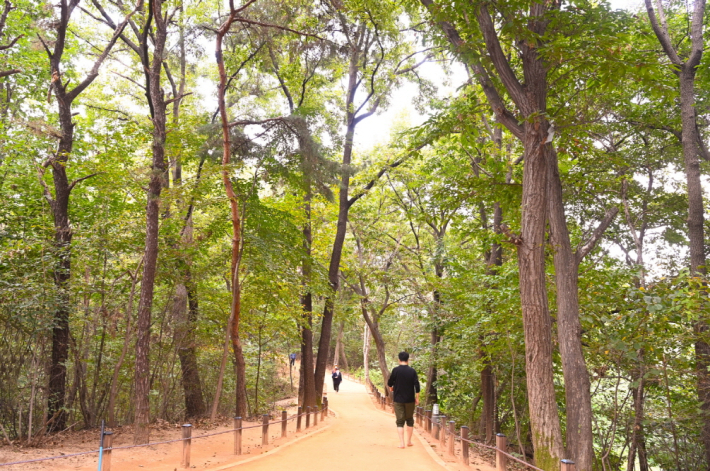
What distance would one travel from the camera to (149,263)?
956cm

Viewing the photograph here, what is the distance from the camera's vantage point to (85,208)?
12.7m

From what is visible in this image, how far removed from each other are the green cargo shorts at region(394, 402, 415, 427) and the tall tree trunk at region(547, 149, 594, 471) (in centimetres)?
266

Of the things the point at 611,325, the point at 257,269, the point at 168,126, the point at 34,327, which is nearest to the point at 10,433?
the point at 34,327

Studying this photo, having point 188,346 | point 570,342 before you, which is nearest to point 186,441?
point 188,346

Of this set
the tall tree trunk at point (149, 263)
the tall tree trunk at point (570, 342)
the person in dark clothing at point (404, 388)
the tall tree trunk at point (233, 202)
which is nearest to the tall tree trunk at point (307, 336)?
the tall tree trunk at point (233, 202)

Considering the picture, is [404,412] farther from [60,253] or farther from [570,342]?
[60,253]

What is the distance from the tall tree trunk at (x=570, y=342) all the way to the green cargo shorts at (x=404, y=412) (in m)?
2.66

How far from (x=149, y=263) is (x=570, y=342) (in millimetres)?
8242

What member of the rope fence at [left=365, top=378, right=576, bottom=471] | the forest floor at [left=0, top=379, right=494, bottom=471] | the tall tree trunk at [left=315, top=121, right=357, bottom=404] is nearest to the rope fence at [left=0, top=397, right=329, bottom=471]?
the forest floor at [left=0, top=379, right=494, bottom=471]

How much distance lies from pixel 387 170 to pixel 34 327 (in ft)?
40.6

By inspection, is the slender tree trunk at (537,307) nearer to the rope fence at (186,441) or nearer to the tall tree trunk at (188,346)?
the rope fence at (186,441)

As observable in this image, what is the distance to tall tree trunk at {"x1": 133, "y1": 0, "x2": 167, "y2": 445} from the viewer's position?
29.9 ft

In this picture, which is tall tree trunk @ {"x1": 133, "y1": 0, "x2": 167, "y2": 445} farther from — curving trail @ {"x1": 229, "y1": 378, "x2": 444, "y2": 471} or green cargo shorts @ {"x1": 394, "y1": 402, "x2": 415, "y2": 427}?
green cargo shorts @ {"x1": 394, "y1": 402, "x2": 415, "y2": 427}

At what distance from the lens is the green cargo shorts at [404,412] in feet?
27.5
